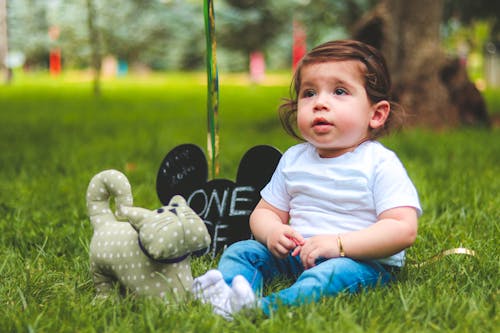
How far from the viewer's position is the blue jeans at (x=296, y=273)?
1846mm

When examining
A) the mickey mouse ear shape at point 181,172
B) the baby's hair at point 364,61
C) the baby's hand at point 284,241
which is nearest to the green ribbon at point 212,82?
the mickey mouse ear shape at point 181,172

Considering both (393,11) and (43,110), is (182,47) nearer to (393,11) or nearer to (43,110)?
(43,110)

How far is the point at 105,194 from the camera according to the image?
1.97 metres

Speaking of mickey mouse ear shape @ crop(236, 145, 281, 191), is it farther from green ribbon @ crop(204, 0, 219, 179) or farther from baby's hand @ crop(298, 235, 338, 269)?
baby's hand @ crop(298, 235, 338, 269)

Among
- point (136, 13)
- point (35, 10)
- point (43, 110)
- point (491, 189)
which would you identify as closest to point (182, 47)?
point (136, 13)

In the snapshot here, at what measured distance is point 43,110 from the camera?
9.15 meters

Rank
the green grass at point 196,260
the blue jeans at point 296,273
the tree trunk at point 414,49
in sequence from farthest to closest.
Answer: the tree trunk at point 414,49 < the blue jeans at point 296,273 < the green grass at point 196,260

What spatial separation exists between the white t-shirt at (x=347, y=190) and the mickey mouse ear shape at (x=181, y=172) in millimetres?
413

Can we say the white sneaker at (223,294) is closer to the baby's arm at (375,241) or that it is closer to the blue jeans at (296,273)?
the blue jeans at (296,273)

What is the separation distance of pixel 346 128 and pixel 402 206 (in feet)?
1.03

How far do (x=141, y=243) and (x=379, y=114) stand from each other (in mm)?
936

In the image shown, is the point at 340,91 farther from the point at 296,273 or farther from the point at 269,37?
the point at 269,37

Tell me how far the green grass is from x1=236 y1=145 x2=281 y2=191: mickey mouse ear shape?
353mm

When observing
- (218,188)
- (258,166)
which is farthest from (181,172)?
(258,166)
